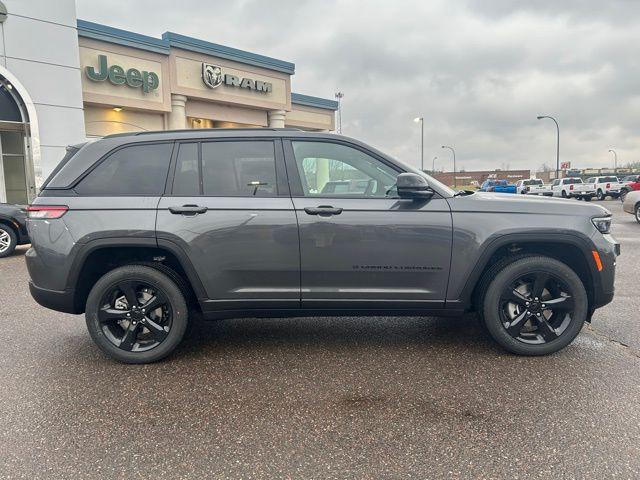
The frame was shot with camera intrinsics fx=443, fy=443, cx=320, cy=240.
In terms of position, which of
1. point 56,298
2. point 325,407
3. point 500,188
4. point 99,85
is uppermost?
point 99,85

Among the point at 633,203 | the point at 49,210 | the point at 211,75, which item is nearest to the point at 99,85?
the point at 211,75

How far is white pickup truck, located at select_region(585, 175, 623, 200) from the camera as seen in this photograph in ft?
110

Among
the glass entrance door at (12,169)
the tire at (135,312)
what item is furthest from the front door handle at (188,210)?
the glass entrance door at (12,169)

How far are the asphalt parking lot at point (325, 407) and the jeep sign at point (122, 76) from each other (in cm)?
1476

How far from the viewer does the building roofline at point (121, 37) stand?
15.9 meters

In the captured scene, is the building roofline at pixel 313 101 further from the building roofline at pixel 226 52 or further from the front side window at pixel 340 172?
the front side window at pixel 340 172

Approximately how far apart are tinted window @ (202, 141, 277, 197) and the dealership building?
13956mm

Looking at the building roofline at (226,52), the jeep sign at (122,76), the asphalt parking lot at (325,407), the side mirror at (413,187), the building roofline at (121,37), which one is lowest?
the asphalt parking lot at (325,407)

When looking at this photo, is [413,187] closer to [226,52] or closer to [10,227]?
[10,227]

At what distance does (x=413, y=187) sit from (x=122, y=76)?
671 inches

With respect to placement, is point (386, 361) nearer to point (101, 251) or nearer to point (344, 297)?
point (344, 297)

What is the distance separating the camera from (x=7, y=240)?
9.23 metres

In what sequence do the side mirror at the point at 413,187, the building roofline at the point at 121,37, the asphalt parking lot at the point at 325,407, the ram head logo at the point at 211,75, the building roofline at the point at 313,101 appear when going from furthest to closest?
the building roofline at the point at 313,101 → the ram head logo at the point at 211,75 → the building roofline at the point at 121,37 → the side mirror at the point at 413,187 → the asphalt parking lot at the point at 325,407

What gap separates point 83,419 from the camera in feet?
9.18
